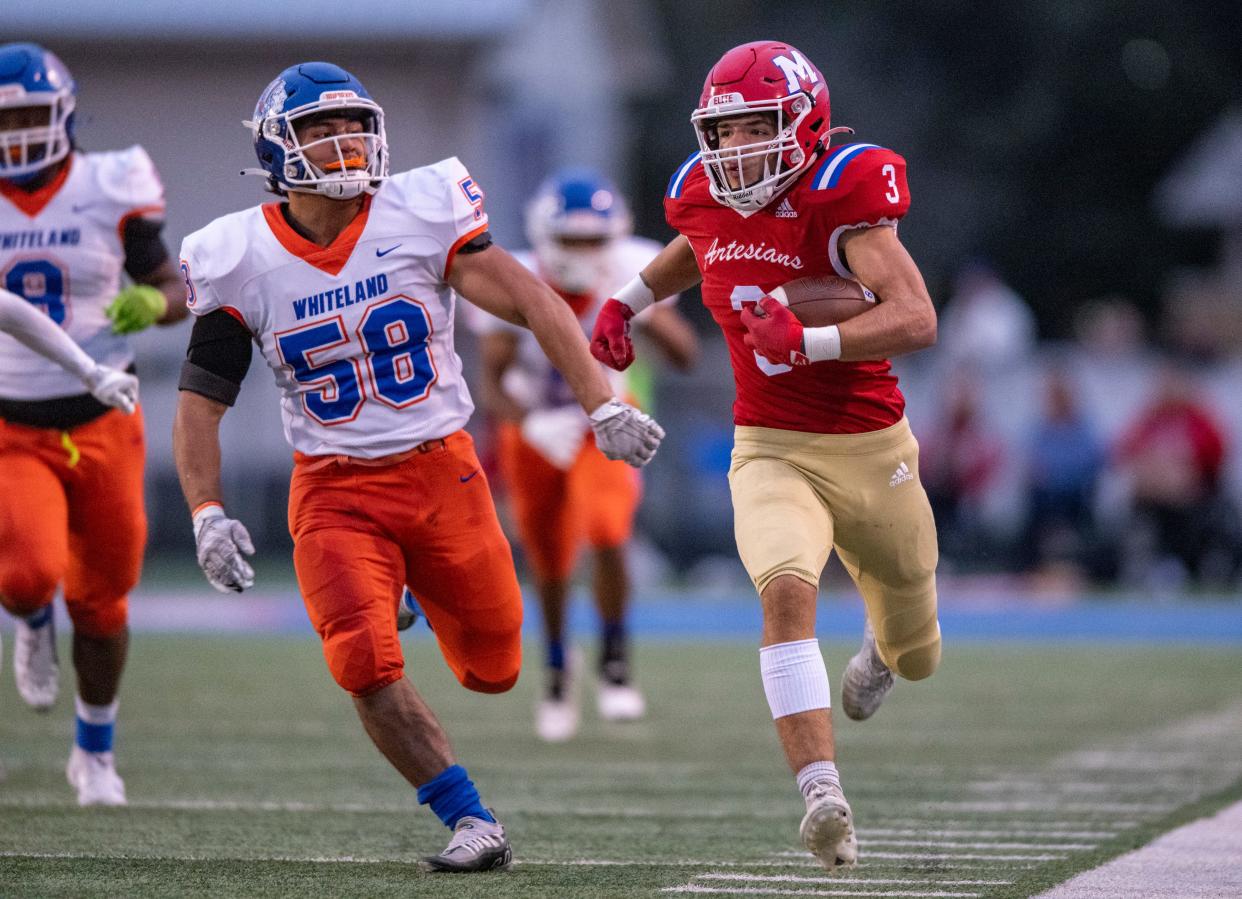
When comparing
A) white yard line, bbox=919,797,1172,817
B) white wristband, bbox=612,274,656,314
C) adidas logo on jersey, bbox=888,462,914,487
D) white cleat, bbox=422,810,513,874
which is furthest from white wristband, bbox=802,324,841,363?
white yard line, bbox=919,797,1172,817

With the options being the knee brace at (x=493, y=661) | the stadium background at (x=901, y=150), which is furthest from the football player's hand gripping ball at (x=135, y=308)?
the stadium background at (x=901, y=150)

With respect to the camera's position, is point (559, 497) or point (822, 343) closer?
point (822, 343)

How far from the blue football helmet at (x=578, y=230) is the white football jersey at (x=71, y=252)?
2.18 metres

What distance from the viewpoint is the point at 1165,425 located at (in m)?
13.0

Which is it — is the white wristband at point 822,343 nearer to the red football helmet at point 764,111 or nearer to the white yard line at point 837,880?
the red football helmet at point 764,111

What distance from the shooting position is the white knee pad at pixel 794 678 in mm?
4391

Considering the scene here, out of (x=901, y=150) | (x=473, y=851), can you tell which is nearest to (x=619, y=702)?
(x=473, y=851)

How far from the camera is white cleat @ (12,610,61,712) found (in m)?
6.29

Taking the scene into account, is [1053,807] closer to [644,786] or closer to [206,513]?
[644,786]

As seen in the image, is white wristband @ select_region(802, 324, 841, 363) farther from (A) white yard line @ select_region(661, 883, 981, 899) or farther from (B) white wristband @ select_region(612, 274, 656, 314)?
(A) white yard line @ select_region(661, 883, 981, 899)

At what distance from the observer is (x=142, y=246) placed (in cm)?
590

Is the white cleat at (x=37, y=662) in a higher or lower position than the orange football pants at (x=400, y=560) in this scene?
lower

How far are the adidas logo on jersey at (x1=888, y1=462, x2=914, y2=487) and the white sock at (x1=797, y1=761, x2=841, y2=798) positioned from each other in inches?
31.9

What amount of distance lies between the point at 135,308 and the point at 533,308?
1.59 meters
